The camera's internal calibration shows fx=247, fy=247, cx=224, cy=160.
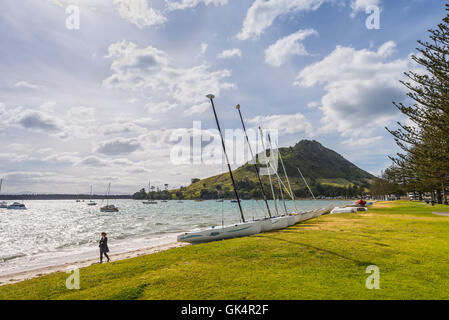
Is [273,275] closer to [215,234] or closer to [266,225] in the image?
[215,234]

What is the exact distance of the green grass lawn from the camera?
780cm

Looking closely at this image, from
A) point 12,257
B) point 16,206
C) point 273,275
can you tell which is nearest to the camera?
point 273,275

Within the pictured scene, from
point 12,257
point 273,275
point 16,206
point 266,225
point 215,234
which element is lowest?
point 16,206

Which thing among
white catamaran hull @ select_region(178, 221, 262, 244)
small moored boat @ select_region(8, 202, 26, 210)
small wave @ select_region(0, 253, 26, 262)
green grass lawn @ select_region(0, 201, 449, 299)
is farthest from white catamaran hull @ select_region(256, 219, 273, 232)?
small moored boat @ select_region(8, 202, 26, 210)

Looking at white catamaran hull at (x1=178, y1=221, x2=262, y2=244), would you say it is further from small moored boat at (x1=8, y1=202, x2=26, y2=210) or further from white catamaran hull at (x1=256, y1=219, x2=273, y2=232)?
small moored boat at (x1=8, y1=202, x2=26, y2=210)

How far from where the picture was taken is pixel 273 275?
953cm

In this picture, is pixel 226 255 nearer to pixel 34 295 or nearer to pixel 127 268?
pixel 127 268

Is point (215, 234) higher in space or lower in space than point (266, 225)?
lower

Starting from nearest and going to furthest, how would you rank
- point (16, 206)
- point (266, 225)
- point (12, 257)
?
1. point (12, 257)
2. point (266, 225)
3. point (16, 206)

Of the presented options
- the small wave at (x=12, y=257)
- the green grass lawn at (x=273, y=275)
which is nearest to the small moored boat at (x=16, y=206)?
the small wave at (x=12, y=257)

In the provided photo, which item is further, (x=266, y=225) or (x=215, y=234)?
(x=266, y=225)

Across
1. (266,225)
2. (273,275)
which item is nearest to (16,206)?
(266,225)
